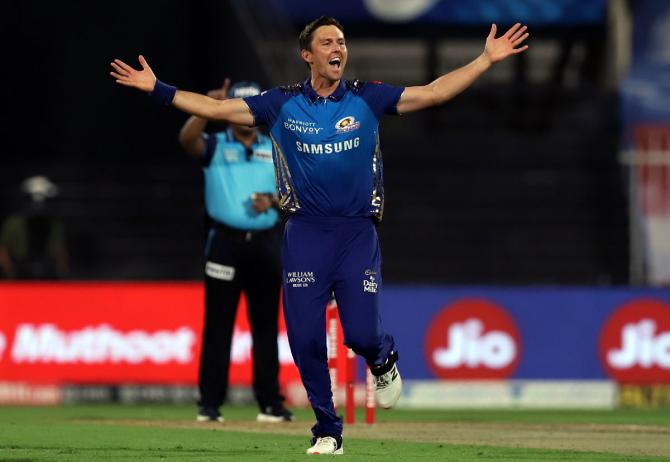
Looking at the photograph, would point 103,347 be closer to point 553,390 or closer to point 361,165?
point 553,390

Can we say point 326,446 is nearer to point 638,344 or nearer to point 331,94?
point 331,94

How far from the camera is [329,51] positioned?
7887 mm

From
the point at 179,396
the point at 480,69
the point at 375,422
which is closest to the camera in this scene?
the point at 480,69

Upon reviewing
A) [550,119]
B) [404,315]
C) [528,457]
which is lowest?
[528,457]

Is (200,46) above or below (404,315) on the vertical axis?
above

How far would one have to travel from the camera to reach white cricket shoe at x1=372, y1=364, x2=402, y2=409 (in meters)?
8.21

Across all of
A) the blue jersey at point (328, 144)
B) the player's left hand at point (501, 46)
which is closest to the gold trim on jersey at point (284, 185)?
the blue jersey at point (328, 144)

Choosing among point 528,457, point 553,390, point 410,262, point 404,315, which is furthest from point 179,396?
point 528,457

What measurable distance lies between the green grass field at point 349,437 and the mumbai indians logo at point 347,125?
164 centimetres

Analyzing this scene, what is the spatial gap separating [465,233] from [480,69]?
40.1 ft

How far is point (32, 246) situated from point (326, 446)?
10.9m

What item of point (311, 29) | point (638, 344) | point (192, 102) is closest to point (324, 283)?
point (192, 102)

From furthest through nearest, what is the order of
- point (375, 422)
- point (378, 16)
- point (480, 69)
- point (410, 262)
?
point (378, 16) → point (410, 262) → point (375, 422) → point (480, 69)

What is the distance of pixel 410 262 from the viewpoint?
64.6 ft
